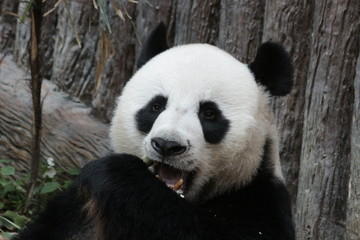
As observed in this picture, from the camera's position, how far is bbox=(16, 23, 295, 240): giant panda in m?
4.72

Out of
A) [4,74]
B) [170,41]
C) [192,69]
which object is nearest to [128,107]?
[192,69]

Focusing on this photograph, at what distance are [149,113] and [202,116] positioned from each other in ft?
1.14

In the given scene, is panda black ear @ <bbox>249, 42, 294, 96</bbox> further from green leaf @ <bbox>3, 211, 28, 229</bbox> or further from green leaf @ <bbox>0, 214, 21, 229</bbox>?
green leaf @ <bbox>3, 211, 28, 229</bbox>

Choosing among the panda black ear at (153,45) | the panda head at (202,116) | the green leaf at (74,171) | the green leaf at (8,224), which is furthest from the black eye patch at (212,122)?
the green leaf at (74,171)

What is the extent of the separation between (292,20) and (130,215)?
277cm

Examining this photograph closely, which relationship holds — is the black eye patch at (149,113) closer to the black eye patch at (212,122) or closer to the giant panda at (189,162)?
the giant panda at (189,162)

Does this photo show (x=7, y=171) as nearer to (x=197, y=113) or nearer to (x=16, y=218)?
(x=16, y=218)

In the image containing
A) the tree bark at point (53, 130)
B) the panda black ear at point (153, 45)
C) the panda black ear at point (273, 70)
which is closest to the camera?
the panda black ear at point (273, 70)

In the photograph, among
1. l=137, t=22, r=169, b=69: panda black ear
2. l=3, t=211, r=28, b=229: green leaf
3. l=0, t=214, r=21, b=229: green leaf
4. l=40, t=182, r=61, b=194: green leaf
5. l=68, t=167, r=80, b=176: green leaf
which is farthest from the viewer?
l=68, t=167, r=80, b=176: green leaf

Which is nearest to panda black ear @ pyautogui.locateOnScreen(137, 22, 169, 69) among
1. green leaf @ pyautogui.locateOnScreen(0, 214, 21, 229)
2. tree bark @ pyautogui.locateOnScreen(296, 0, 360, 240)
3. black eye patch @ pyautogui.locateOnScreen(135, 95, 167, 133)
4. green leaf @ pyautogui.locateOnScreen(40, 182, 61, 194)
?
black eye patch @ pyautogui.locateOnScreen(135, 95, 167, 133)

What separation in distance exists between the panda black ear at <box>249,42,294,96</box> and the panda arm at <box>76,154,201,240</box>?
1079mm

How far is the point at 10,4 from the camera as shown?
877cm

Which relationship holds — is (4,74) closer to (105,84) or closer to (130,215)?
(105,84)

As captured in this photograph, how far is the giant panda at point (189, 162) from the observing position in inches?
186
